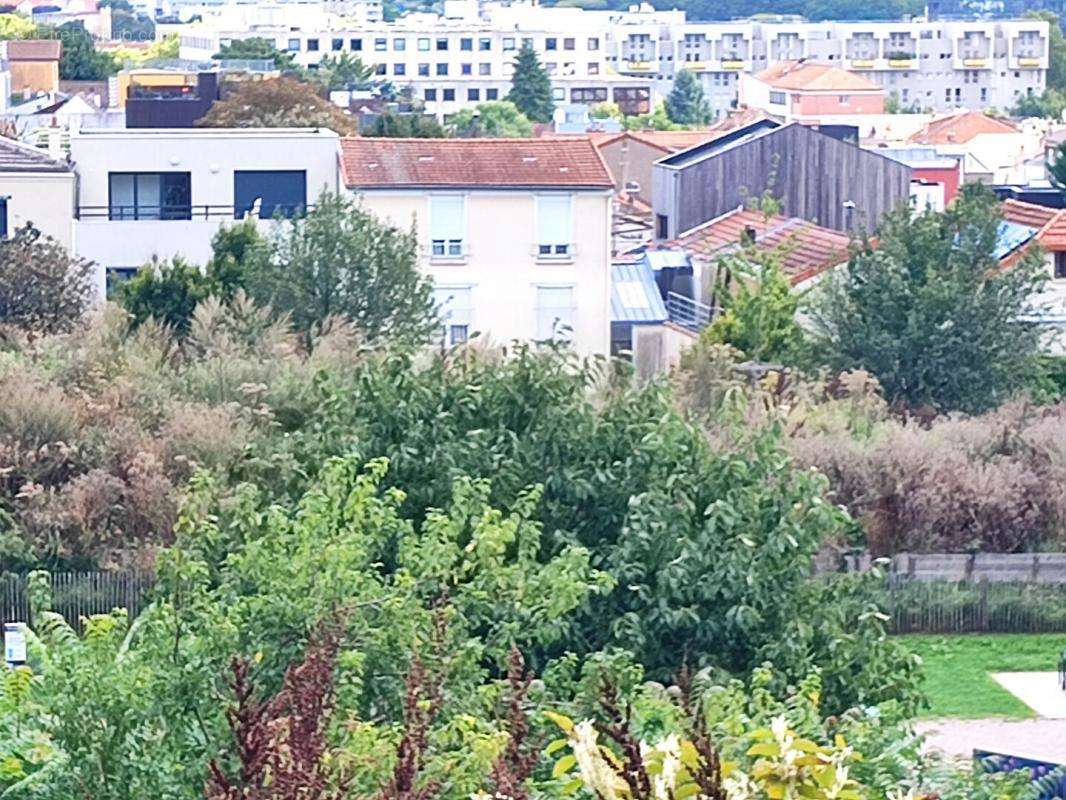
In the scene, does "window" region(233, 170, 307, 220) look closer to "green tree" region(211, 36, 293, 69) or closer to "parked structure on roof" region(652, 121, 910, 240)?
"parked structure on roof" region(652, 121, 910, 240)

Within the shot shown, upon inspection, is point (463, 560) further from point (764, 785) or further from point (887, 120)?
point (887, 120)

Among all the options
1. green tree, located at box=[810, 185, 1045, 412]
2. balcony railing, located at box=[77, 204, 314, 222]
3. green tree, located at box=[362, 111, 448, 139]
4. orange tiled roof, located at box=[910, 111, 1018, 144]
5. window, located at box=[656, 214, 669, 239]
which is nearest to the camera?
Answer: green tree, located at box=[810, 185, 1045, 412]

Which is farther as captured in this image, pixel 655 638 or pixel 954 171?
pixel 954 171

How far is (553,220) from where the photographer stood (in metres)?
38.3

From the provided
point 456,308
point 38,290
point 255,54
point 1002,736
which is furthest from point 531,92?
point 1002,736

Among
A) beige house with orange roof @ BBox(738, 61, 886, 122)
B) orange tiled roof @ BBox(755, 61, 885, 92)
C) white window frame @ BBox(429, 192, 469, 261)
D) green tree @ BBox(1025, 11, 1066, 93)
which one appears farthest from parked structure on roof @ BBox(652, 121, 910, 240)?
green tree @ BBox(1025, 11, 1066, 93)

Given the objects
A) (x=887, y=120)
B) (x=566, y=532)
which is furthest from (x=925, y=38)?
(x=566, y=532)

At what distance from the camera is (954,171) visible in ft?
219

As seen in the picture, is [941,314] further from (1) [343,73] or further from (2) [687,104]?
(2) [687,104]

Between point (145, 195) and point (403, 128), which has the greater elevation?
point (145, 195)

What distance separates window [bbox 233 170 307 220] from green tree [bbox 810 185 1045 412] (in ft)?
30.5

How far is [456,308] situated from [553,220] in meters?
2.03

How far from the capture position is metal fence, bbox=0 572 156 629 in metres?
24.1

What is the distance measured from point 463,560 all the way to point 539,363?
119 inches
